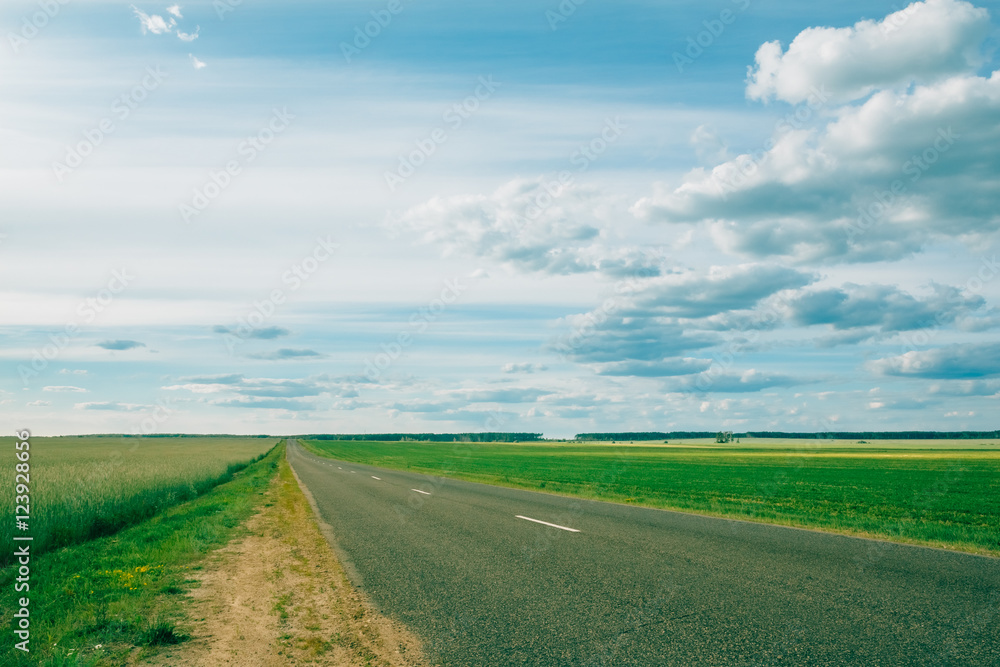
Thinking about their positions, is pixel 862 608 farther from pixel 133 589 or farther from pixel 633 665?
pixel 133 589

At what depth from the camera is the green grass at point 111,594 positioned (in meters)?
5.54

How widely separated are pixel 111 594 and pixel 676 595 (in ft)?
23.2

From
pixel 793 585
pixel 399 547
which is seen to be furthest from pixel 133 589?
pixel 793 585

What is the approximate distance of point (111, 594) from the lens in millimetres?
7395

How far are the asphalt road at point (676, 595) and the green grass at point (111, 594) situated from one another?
7.82ft

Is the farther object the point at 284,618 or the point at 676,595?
the point at 676,595

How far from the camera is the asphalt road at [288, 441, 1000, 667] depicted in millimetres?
4988

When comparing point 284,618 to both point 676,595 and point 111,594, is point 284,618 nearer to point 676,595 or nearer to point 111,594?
point 111,594

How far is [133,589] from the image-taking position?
7625 mm

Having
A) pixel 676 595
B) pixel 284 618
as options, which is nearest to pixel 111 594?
pixel 284 618

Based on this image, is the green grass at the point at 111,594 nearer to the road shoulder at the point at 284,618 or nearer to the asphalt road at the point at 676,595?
the road shoulder at the point at 284,618

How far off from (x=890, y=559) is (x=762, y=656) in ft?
16.3

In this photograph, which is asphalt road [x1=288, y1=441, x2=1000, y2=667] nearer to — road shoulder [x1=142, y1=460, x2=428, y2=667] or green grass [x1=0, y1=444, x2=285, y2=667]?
road shoulder [x1=142, y1=460, x2=428, y2=667]

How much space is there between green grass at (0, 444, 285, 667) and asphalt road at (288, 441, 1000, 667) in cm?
238
